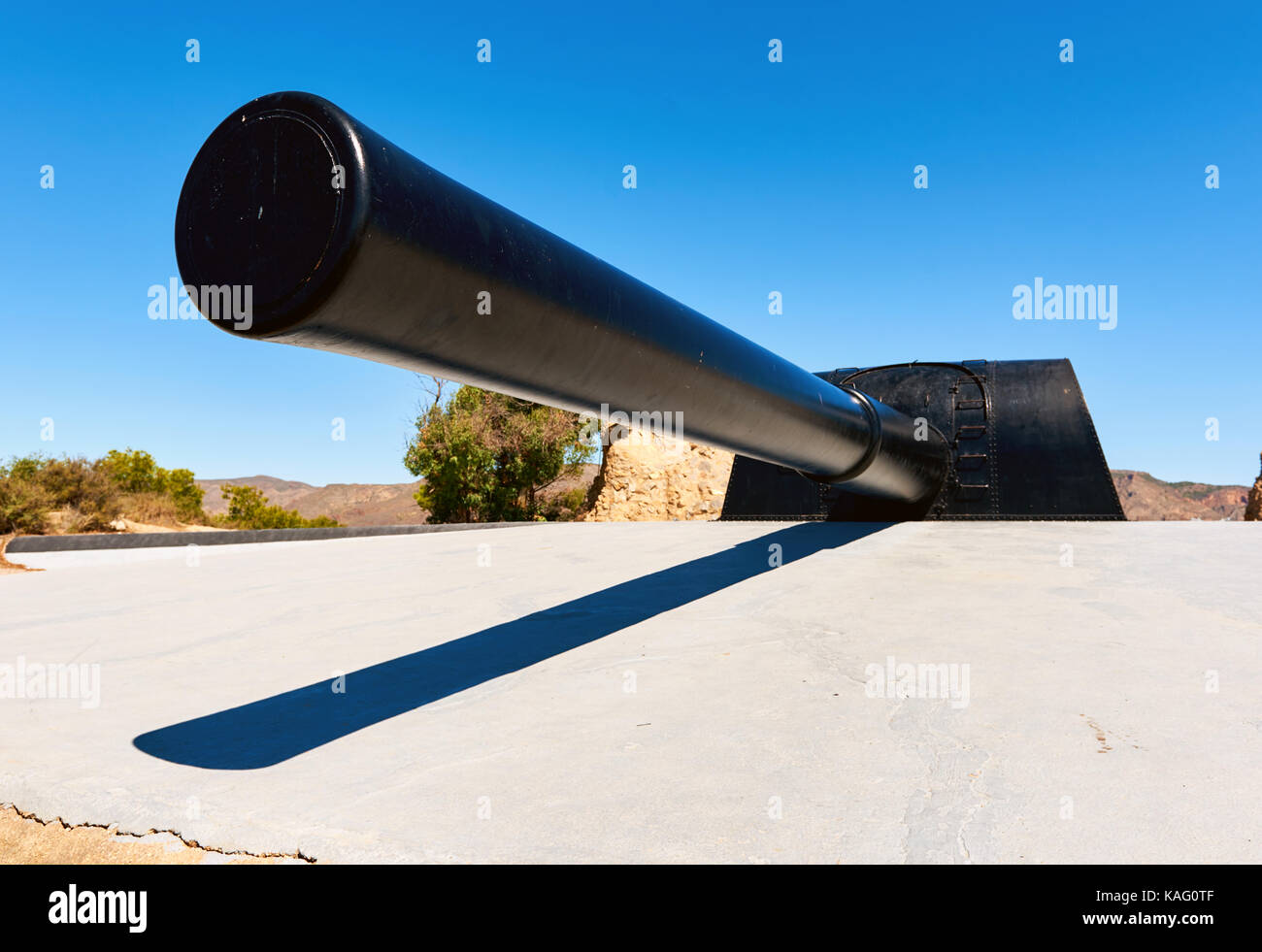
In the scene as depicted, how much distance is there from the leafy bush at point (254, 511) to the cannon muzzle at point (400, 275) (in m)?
24.4

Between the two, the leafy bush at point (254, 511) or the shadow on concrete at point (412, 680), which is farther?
the leafy bush at point (254, 511)

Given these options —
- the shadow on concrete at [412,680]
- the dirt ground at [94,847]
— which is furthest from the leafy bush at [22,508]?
the dirt ground at [94,847]

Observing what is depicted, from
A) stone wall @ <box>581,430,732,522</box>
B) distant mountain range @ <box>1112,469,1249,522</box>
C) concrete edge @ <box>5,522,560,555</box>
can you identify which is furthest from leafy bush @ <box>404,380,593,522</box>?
distant mountain range @ <box>1112,469,1249,522</box>

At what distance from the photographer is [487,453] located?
2111 cm

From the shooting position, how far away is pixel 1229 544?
4371 millimetres

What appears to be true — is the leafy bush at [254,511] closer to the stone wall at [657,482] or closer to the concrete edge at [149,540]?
the stone wall at [657,482]

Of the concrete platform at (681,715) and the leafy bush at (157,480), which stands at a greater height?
the leafy bush at (157,480)

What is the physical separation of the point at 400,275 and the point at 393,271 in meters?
0.02

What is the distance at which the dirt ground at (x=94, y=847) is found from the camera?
1.33 m

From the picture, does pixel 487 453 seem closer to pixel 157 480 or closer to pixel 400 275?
pixel 157 480

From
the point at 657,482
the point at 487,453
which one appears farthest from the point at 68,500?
the point at 657,482
